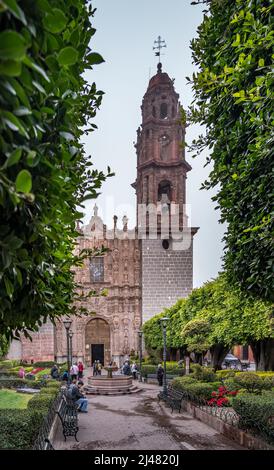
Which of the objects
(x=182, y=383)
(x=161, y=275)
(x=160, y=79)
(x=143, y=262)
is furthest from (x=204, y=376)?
(x=160, y=79)

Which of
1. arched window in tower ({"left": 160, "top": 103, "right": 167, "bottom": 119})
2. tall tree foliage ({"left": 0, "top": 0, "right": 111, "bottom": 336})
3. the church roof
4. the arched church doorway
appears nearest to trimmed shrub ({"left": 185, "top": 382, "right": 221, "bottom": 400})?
tall tree foliage ({"left": 0, "top": 0, "right": 111, "bottom": 336})

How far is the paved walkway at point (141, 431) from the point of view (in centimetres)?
945

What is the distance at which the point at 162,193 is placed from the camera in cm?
3728

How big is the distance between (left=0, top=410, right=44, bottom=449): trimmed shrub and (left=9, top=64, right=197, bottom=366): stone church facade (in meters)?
26.8

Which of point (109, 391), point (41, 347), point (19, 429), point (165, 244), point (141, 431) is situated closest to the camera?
point (19, 429)

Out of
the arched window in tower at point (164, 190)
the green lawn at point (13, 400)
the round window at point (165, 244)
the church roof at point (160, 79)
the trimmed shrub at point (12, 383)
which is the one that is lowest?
the trimmed shrub at point (12, 383)

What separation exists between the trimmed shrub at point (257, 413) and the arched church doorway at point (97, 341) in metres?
28.2

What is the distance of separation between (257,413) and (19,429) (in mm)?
4706

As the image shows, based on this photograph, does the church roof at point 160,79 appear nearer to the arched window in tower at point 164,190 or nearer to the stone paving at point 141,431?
the arched window in tower at point 164,190

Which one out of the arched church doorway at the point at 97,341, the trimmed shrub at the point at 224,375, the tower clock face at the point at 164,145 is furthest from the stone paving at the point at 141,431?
the tower clock face at the point at 164,145

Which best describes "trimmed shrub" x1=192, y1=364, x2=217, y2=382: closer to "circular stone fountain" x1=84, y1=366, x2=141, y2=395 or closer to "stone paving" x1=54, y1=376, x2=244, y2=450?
"stone paving" x1=54, y1=376, x2=244, y2=450

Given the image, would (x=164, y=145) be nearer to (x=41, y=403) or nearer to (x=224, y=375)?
(x=224, y=375)

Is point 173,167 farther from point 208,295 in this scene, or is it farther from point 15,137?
point 15,137

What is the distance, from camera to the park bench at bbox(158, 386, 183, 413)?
47.0 feet
